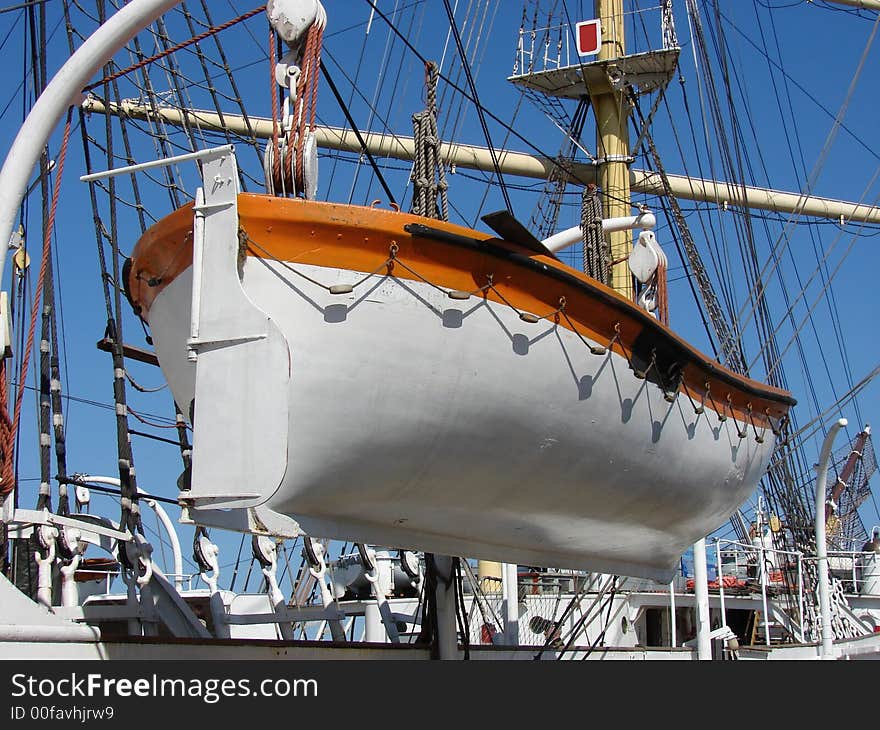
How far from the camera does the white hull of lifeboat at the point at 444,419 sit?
679 centimetres

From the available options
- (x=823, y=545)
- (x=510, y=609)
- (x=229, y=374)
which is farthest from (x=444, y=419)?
(x=823, y=545)

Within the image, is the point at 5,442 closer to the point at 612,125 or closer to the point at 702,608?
the point at 702,608

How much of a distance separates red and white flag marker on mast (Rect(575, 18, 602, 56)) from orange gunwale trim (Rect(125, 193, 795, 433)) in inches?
692

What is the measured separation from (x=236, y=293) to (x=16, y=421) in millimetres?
1671

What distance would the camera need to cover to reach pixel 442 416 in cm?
711

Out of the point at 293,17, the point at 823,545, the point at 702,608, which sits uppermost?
the point at 293,17

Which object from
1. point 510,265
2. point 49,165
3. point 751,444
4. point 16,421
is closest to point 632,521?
point 751,444

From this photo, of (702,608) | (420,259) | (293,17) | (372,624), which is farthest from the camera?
(702,608)

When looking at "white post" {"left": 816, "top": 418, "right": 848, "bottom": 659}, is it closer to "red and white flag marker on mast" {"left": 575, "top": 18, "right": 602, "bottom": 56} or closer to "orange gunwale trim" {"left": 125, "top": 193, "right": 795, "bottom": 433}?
"orange gunwale trim" {"left": 125, "top": 193, "right": 795, "bottom": 433}

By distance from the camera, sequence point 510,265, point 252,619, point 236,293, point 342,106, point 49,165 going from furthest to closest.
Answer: point 49,165 < point 252,619 < point 342,106 < point 510,265 < point 236,293

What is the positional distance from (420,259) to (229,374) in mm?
1363
